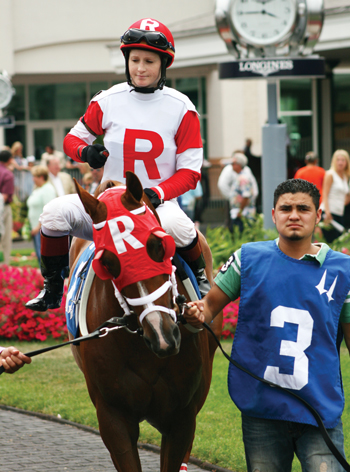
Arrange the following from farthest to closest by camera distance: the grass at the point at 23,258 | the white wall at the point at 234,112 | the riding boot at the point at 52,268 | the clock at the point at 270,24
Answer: the white wall at the point at 234,112 < the grass at the point at 23,258 < the clock at the point at 270,24 < the riding boot at the point at 52,268

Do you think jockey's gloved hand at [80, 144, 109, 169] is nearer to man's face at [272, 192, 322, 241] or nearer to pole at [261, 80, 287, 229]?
man's face at [272, 192, 322, 241]

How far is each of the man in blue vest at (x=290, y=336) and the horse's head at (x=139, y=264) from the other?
258 millimetres

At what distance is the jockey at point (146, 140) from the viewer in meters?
Answer: 4.05

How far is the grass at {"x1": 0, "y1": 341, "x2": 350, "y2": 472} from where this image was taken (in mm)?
5316

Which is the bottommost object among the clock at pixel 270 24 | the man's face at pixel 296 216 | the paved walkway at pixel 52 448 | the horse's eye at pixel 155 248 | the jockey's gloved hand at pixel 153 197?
the paved walkway at pixel 52 448

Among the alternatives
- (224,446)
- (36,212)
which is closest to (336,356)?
Answer: (224,446)

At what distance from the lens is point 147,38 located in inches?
157

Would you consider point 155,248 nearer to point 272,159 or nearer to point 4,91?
point 272,159

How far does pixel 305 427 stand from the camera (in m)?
3.28

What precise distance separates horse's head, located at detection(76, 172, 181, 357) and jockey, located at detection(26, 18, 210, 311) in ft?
2.36

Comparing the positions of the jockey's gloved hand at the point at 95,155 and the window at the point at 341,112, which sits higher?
the window at the point at 341,112

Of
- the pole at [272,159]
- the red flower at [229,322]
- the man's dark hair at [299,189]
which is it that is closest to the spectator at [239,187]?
the pole at [272,159]

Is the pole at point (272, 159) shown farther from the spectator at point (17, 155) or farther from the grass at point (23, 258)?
the spectator at point (17, 155)

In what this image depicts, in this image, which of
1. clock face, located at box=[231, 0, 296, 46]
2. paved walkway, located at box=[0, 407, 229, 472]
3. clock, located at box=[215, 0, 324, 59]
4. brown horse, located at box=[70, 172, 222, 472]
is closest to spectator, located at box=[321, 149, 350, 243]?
clock, located at box=[215, 0, 324, 59]
